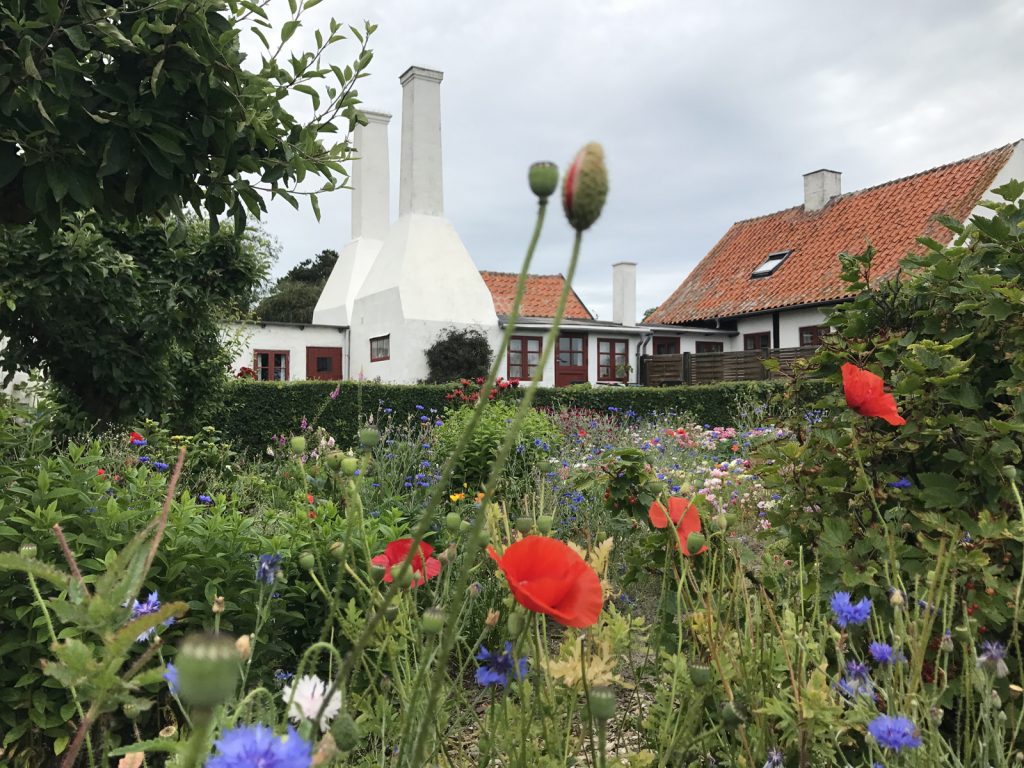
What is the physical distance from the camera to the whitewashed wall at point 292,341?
18859 millimetres

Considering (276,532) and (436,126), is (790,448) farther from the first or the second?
(436,126)

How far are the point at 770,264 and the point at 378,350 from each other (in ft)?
35.0

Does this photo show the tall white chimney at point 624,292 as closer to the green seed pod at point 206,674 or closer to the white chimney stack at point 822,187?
the white chimney stack at point 822,187

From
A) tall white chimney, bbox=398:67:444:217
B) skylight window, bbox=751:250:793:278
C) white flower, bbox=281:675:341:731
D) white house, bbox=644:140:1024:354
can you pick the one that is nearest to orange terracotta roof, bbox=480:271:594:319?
white house, bbox=644:140:1024:354

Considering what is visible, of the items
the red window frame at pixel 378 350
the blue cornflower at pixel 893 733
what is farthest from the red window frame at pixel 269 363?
the blue cornflower at pixel 893 733

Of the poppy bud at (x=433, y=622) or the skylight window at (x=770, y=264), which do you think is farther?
the skylight window at (x=770, y=264)

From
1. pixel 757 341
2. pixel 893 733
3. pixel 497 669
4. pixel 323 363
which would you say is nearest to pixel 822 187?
pixel 757 341

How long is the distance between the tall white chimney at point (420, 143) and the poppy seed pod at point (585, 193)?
19.1 metres

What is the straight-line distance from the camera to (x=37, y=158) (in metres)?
2.31

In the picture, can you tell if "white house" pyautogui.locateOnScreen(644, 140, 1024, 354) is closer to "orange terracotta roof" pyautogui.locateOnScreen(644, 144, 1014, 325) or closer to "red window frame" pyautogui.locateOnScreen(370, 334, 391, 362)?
"orange terracotta roof" pyautogui.locateOnScreen(644, 144, 1014, 325)

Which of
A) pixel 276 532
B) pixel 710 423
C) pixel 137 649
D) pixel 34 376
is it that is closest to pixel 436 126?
pixel 710 423

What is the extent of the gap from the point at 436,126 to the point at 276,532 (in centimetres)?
1765

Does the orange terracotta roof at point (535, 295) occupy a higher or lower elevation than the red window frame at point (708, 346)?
higher

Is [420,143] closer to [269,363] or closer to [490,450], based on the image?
[269,363]
